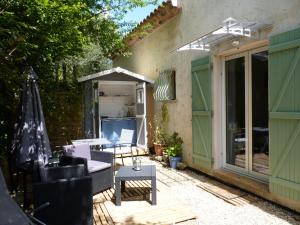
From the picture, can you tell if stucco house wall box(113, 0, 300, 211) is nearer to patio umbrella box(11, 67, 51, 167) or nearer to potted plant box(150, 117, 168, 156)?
potted plant box(150, 117, 168, 156)

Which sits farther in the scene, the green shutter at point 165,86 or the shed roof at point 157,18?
the green shutter at point 165,86

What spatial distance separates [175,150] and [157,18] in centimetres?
350

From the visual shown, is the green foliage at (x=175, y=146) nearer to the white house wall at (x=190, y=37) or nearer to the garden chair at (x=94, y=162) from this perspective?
the white house wall at (x=190, y=37)

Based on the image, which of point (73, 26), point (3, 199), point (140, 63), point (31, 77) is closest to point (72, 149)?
point (31, 77)

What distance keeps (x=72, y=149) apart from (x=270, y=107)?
11.0 feet

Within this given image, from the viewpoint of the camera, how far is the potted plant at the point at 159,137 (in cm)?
784

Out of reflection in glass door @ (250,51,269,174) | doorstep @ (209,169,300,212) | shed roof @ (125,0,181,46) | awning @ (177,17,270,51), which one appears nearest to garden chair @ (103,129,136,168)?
shed roof @ (125,0,181,46)

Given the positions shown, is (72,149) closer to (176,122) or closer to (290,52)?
(176,122)

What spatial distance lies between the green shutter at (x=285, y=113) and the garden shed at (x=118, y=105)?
184 inches

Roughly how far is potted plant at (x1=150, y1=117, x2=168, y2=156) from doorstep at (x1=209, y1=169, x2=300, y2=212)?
7.17 feet

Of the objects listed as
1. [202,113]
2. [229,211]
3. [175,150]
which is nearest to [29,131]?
[229,211]

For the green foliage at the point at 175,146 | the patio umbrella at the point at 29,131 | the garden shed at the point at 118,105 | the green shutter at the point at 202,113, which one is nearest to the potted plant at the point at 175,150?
the green foliage at the point at 175,146

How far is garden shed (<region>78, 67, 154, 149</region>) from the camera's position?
26.7ft

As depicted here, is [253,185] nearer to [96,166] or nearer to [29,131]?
[96,166]
